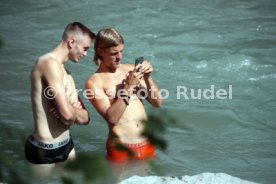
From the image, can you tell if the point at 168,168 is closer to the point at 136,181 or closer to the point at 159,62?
the point at 136,181

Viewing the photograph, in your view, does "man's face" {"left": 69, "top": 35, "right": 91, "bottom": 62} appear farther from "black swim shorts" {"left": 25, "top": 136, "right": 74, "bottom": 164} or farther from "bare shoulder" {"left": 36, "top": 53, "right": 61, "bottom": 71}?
"black swim shorts" {"left": 25, "top": 136, "right": 74, "bottom": 164}

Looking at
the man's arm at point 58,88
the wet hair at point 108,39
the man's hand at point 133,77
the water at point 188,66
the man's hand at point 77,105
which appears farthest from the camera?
the water at point 188,66

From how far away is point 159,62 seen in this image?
9.35 meters

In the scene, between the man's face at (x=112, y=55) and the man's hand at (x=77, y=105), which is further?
the man's face at (x=112, y=55)

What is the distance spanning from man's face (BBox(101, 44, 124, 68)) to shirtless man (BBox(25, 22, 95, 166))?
0.28 metres

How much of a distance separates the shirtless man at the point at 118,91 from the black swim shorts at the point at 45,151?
41cm

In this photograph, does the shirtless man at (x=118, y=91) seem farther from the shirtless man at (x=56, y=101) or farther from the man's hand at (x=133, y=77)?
the shirtless man at (x=56, y=101)

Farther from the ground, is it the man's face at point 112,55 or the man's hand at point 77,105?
the man's face at point 112,55

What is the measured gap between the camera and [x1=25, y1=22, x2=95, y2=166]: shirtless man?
4.13 m

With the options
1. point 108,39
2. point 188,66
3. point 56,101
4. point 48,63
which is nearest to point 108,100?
point 108,39

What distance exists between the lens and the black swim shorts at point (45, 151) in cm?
448

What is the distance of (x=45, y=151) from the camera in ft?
14.7

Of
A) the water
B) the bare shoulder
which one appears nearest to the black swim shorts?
the water

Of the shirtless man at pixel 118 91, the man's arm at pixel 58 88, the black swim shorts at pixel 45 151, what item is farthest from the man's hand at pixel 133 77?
the black swim shorts at pixel 45 151
